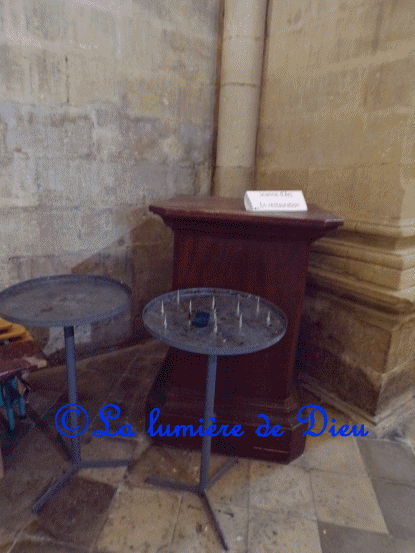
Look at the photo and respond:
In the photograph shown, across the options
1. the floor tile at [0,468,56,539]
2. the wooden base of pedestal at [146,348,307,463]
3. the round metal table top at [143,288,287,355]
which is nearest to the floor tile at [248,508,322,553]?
the wooden base of pedestal at [146,348,307,463]

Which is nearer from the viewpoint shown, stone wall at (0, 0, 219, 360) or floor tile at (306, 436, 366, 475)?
floor tile at (306, 436, 366, 475)

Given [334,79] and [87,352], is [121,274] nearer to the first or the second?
[87,352]

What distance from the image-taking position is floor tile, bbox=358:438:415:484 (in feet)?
6.43

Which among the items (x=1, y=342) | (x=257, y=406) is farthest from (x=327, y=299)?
(x=1, y=342)

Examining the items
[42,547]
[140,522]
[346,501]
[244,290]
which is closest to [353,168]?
[244,290]

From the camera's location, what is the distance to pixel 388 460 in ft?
6.75

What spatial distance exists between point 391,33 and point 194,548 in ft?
8.89

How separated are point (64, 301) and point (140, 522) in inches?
40.4

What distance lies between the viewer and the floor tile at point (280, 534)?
1546 millimetres

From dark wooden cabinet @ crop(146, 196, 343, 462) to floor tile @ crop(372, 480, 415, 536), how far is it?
43cm

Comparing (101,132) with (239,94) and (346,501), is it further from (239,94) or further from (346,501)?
(346,501)

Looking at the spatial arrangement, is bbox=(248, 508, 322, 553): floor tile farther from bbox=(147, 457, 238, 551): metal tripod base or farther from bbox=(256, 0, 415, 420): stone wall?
bbox=(256, 0, 415, 420): stone wall

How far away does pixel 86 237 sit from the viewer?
2.69 metres

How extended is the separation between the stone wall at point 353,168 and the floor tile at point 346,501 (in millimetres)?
591
